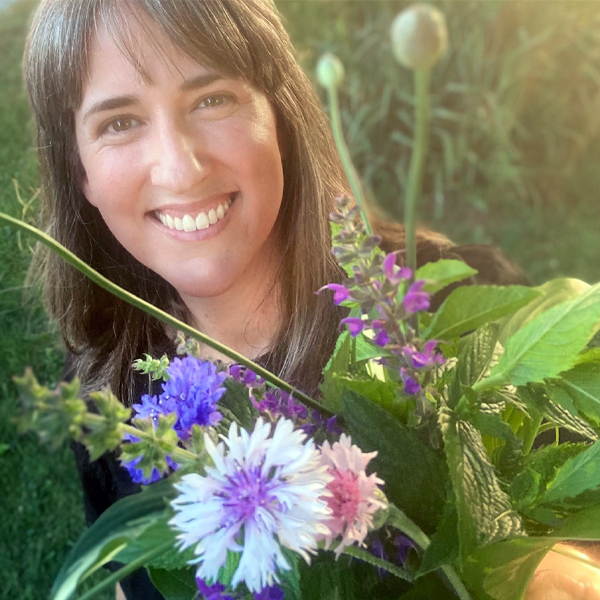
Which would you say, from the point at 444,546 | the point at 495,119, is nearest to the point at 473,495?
the point at 444,546

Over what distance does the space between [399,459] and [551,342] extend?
0.23ft

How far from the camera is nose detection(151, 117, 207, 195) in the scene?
44 centimetres

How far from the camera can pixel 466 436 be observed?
288 mm

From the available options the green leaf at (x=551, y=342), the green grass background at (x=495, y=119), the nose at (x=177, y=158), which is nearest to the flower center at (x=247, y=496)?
the green leaf at (x=551, y=342)

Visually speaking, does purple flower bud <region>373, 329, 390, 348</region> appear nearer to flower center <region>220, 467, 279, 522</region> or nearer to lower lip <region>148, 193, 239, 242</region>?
flower center <region>220, 467, 279, 522</region>

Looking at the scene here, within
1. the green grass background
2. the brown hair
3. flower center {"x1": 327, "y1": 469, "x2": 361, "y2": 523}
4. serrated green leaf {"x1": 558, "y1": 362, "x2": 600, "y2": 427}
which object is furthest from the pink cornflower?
the green grass background

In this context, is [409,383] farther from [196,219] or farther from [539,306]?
[196,219]

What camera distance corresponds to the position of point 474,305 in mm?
259

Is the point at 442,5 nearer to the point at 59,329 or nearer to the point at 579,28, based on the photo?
the point at 579,28

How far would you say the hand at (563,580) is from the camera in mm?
354

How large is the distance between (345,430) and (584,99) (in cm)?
129

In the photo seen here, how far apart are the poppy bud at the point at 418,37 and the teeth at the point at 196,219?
0.35 metres

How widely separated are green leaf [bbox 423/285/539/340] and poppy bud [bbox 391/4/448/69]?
0.11 m

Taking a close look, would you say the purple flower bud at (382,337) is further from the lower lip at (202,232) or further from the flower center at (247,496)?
the lower lip at (202,232)
